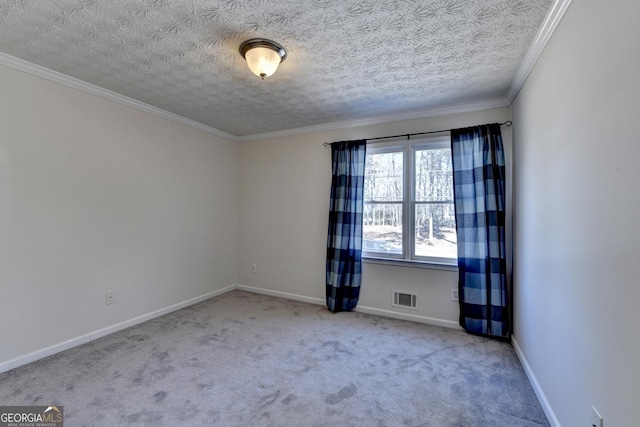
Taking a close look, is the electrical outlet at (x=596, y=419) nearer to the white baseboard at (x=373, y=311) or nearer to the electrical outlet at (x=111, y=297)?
the white baseboard at (x=373, y=311)

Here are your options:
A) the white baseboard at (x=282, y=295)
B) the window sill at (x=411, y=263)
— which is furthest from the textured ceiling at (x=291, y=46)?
the white baseboard at (x=282, y=295)

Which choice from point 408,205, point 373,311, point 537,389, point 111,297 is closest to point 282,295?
point 373,311

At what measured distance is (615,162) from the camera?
42.9 inches

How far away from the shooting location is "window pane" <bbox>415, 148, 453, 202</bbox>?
10.3ft

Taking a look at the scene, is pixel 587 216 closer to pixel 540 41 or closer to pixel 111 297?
pixel 540 41

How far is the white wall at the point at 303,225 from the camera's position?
10.4ft

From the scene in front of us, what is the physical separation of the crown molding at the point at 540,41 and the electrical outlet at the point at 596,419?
1985 millimetres

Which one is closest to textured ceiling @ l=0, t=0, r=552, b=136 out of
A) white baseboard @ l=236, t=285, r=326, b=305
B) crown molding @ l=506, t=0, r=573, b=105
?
crown molding @ l=506, t=0, r=573, b=105

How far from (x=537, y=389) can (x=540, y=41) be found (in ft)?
7.74

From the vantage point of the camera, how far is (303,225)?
12.9 feet

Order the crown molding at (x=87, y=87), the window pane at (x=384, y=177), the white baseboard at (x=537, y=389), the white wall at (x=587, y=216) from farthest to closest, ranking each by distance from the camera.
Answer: the window pane at (x=384, y=177), the crown molding at (x=87, y=87), the white baseboard at (x=537, y=389), the white wall at (x=587, y=216)

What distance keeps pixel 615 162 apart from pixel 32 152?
12.4 feet

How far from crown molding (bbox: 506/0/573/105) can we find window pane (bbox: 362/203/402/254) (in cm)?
161

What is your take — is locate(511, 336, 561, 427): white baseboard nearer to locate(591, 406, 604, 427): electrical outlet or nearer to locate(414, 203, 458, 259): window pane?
locate(591, 406, 604, 427): electrical outlet
